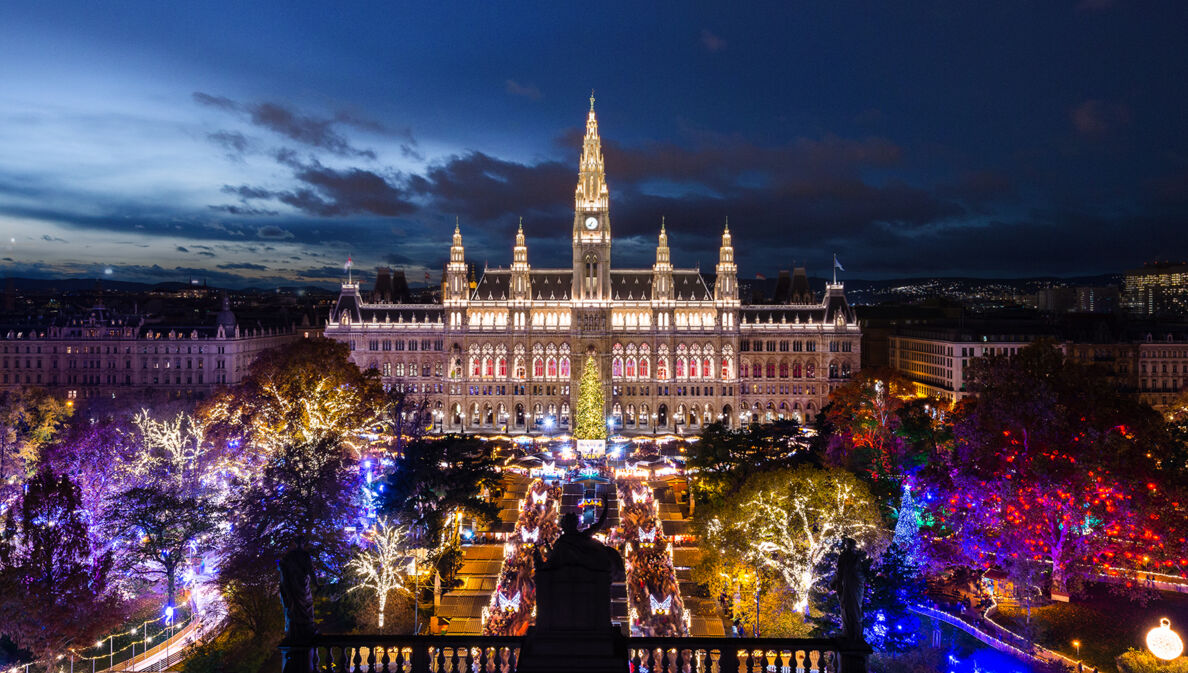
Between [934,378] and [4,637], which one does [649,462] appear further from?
[4,637]

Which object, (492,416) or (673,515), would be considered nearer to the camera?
(673,515)

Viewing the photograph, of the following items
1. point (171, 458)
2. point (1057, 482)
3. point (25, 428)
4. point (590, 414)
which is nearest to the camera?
point (1057, 482)

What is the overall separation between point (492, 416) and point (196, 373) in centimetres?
4378

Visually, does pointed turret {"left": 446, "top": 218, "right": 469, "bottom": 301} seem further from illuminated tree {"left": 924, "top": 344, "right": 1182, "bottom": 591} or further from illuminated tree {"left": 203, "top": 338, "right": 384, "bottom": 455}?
illuminated tree {"left": 924, "top": 344, "right": 1182, "bottom": 591}

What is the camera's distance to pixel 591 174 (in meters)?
110

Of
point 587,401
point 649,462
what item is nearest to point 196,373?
point 587,401

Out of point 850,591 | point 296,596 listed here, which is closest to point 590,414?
point 296,596

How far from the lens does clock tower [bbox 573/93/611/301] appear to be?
109 meters

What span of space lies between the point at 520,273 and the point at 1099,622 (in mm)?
84268

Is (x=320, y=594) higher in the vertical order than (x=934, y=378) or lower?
Result: lower

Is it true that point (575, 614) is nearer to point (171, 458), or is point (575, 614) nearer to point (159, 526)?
point (159, 526)

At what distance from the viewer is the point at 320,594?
1491 inches

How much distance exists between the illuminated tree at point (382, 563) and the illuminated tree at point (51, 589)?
10.9 meters

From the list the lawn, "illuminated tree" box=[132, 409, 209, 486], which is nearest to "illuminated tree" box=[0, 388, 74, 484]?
"illuminated tree" box=[132, 409, 209, 486]
